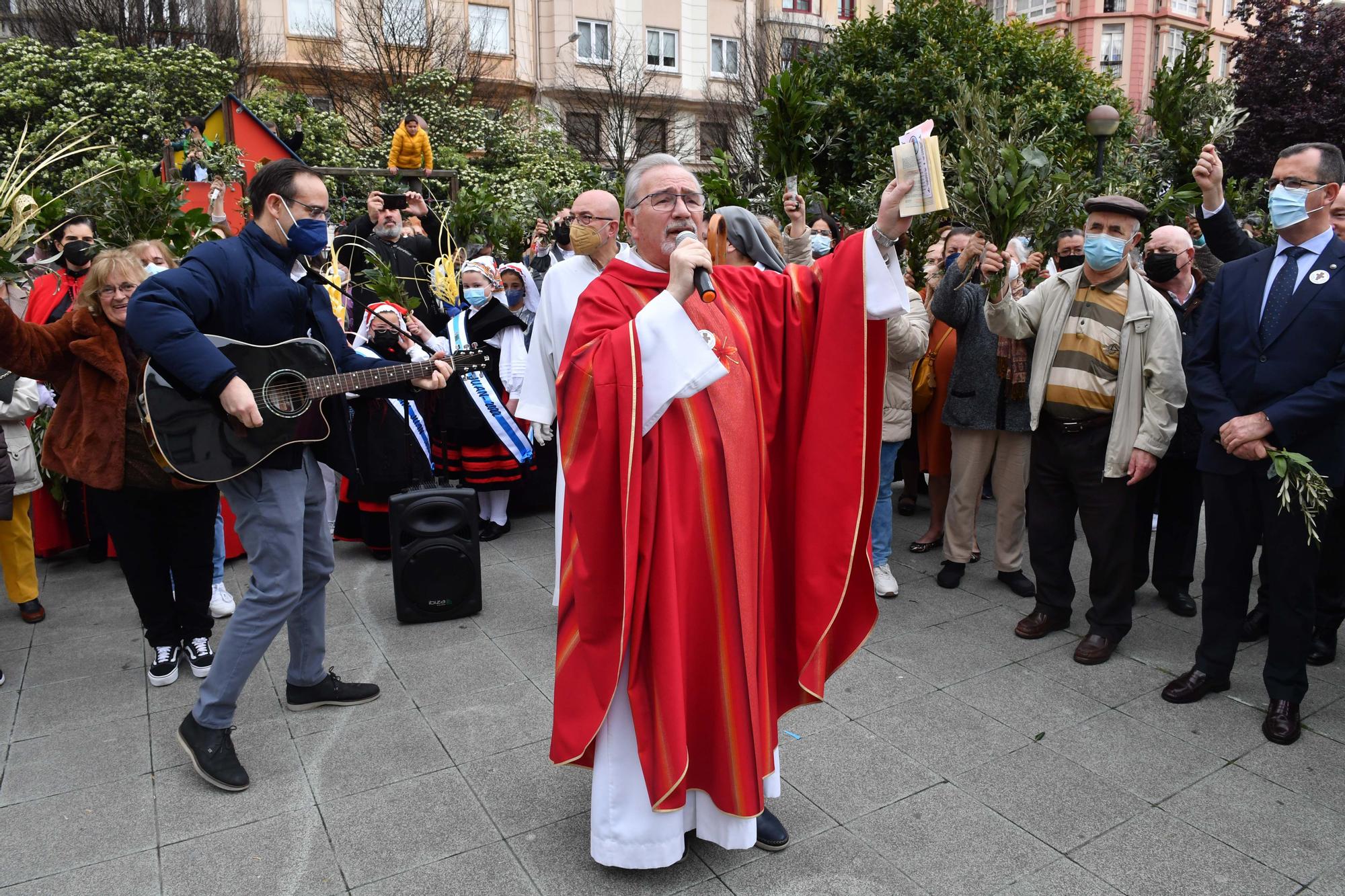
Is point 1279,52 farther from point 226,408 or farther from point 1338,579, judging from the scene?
point 226,408

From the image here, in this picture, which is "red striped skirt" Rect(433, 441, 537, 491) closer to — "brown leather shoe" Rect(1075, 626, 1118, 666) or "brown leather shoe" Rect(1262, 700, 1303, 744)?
"brown leather shoe" Rect(1075, 626, 1118, 666)

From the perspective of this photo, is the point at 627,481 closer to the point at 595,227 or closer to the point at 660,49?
the point at 595,227

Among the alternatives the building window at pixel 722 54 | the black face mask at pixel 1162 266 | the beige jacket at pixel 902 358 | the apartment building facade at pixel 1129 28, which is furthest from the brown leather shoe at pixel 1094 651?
the apartment building facade at pixel 1129 28

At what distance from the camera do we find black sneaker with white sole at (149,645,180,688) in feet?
14.4

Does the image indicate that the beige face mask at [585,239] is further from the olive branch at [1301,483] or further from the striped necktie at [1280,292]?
the olive branch at [1301,483]

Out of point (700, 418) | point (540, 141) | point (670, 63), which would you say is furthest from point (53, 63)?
point (700, 418)

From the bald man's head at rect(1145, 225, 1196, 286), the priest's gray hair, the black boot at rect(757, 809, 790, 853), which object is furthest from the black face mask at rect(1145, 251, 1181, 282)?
the black boot at rect(757, 809, 790, 853)

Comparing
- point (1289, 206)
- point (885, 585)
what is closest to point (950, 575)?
point (885, 585)

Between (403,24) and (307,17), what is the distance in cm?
353

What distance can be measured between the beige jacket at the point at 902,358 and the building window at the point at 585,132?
1028 inches

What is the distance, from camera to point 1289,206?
3836mm

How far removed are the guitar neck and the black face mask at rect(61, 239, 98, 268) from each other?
2.78 metres

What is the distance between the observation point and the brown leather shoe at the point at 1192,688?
414cm

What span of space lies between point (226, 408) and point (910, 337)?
3.29m
